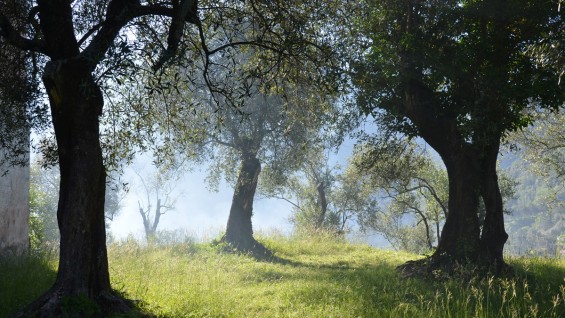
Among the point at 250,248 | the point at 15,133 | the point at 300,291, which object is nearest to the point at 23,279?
the point at 15,133

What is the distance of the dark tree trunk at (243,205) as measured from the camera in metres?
26.8

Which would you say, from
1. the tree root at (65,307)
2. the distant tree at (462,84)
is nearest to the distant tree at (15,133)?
the tree root at (65,307)

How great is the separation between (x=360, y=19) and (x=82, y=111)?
1015 centimetres

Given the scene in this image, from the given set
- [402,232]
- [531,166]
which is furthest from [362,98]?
[402,232]

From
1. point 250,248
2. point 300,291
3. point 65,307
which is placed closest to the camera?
point 65,307

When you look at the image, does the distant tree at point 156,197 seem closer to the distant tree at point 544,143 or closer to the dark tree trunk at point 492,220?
the distant tree at point 544,143

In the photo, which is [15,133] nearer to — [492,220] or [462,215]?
[462,215]

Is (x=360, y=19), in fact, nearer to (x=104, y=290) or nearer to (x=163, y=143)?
(x=163, y=143)

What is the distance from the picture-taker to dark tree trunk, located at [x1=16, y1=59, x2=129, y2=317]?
7.73m

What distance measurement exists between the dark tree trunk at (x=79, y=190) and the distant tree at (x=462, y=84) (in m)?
7.34

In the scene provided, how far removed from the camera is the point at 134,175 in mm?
87562

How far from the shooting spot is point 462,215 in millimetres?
14164

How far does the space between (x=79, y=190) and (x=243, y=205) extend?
19642 mm

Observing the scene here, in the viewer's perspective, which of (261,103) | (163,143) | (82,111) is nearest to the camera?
(82,111)
